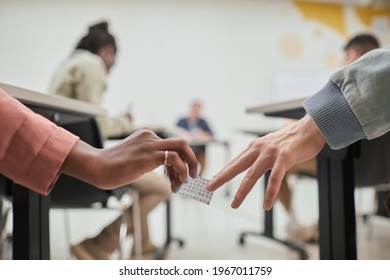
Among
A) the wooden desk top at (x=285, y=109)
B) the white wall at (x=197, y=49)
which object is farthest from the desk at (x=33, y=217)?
the white wall at (x=197, y=49)

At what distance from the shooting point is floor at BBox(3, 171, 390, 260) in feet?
5.26

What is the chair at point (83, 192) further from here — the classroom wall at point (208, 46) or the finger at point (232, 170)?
the classroom wall at point (208, 46)

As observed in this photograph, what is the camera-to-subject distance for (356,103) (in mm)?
521

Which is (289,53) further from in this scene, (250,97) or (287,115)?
(287,115)

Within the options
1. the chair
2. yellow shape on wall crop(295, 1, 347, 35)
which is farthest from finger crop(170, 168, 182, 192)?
yellow shape on wall crop(295, 1, 347, 35)

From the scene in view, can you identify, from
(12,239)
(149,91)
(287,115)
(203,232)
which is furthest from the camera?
(149,91)

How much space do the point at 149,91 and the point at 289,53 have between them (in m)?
1.86

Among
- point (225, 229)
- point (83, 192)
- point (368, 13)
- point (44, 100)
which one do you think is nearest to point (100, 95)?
point (83, 192)

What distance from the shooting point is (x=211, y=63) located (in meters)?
4.86

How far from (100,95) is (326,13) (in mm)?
4345

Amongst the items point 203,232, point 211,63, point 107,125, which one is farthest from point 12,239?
point 211,63

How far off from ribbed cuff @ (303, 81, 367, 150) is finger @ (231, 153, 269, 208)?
97 mm

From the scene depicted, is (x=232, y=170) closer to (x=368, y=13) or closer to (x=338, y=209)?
(x=338, y=209)

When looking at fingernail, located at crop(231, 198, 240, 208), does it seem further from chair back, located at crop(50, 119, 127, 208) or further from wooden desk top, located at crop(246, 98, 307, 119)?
chair back, located at crop(50, 119, 127, 208)
